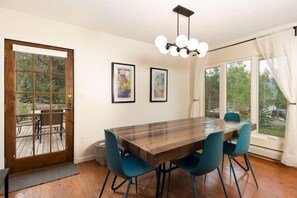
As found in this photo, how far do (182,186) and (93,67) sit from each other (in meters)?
2.38

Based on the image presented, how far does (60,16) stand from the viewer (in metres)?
2.36

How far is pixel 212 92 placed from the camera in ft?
12.7

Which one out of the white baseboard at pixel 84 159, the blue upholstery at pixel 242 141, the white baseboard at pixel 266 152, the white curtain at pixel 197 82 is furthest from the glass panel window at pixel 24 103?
the white baseboard at pixel 266 152

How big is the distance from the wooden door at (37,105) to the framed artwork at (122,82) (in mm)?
757

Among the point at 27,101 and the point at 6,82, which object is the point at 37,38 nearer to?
the point at 6,82

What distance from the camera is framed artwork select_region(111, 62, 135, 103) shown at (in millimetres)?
3062

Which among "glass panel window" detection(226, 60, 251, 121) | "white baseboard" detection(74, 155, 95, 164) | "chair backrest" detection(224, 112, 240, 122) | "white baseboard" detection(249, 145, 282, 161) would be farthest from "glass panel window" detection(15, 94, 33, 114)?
"white baseboard" detection(249, 145, 282, 161)

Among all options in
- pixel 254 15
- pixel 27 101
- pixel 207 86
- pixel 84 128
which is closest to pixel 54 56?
pixel 27 101

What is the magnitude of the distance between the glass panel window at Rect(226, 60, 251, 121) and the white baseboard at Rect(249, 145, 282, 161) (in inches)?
23.6

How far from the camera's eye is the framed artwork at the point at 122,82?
10.0 ft

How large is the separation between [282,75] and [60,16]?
12.1 feet

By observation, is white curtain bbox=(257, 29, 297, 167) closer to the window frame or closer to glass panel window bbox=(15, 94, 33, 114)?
the window frame

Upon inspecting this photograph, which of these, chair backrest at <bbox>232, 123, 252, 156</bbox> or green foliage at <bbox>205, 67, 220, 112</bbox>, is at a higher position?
green foliage at <bbox>205, 67, 220, 112</bbox>

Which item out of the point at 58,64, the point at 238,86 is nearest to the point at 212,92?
the point at 238,86
